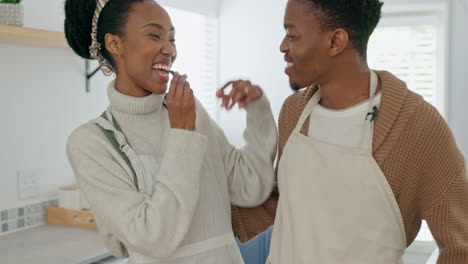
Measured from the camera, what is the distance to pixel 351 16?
3.69 ft

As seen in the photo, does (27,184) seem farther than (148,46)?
Yes

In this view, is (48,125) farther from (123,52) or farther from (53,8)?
(123,52)

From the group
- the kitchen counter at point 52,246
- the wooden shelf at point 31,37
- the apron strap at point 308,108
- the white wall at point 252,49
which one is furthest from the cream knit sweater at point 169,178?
the white wall at point 252,49

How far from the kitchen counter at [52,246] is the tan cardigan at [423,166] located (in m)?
1.27

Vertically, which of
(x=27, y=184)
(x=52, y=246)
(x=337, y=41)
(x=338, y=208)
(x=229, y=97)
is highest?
(x=337, y=41)

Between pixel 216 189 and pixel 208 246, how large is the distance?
0.13 metres

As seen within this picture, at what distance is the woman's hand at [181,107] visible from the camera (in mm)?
1203

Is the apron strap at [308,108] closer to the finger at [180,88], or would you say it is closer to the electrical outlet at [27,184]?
the finger at [180,88]

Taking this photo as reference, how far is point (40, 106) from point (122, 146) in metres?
1.33

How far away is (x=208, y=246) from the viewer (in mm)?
1246

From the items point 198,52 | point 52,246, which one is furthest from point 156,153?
point 198,52

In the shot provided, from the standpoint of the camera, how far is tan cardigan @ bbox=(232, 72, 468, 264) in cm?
101

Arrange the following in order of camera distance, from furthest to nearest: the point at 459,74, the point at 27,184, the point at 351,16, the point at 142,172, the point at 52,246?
the point at 459,74, the point at 27,184, the point at 52,246, the point at 142,172, the point at 351,16

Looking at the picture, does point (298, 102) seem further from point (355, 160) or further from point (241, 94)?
point (355, 160)
